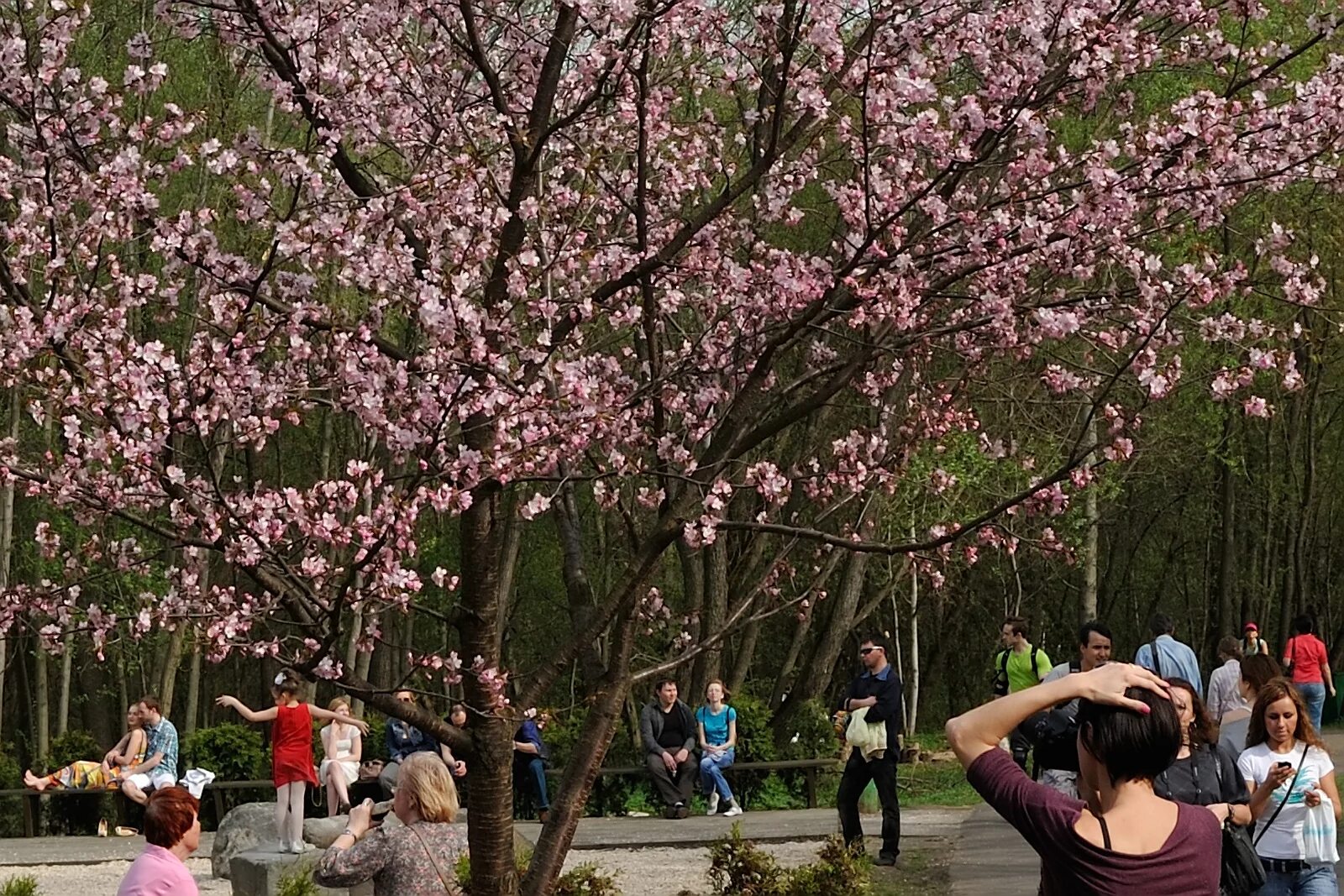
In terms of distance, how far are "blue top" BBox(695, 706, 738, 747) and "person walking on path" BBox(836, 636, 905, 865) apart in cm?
513

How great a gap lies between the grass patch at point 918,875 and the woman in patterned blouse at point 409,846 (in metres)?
6.67

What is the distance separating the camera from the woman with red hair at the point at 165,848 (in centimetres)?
652

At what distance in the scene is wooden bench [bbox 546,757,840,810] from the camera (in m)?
19.9

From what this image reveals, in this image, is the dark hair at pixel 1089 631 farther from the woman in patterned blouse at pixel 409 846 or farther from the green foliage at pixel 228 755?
the green foliage at pixel 228 755

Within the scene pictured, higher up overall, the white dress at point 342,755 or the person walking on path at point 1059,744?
the person walking on path at point 1059,744

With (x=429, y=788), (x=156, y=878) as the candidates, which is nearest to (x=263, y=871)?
(x=156, y=878)

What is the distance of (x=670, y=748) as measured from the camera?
1919cm

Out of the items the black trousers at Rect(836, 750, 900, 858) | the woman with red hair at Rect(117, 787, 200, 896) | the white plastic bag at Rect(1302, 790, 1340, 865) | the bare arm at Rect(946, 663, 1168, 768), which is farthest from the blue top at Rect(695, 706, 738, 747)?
the bare arm at Rect(946, 663, 1168, 768)

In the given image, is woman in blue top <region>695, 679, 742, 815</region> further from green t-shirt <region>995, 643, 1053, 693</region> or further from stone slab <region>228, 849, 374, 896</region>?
stone slab <region>228, 849, 374, 896</region>

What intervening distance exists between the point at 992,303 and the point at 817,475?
2.29 m

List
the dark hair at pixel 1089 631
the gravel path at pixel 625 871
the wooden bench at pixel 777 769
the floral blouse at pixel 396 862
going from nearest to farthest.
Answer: the floral blouse at pixel 396 862 → the dark hair at pixel 1089 631 → the gravel path at pixel 625 871 → the wooden bench at pixel 777 769

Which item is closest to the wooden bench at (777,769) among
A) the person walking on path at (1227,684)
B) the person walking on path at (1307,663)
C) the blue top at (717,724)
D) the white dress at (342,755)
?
the blue top at (717,724)

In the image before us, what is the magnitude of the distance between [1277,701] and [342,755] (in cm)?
1170

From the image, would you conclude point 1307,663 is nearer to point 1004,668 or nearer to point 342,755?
point 1004,668
